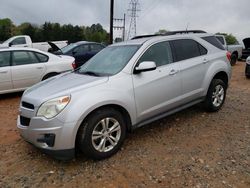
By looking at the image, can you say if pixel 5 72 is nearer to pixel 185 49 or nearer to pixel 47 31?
pixel 185 49

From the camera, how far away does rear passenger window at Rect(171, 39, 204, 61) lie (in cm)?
515

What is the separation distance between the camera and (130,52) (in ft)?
15.4

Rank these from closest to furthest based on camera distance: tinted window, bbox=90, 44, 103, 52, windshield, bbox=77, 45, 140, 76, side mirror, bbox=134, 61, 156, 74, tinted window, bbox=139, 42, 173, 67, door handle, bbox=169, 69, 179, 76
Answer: side mirror, bbox=134, 61, 156, 74
windshield, bbox=77, 45, 140, 76
tinted window, bbox=139, 42, 173, 67
door handle, bbox=169, 69, 179, 76
tinted window, bbox=90, 44, 103, 52

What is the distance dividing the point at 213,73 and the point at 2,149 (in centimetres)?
411

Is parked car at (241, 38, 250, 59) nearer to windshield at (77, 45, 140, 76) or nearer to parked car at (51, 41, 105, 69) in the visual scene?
parked car at (51, 41, 105, 69)

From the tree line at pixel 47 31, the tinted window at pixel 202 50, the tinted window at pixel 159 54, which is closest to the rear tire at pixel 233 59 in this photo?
the tinted window at pixel 202 50

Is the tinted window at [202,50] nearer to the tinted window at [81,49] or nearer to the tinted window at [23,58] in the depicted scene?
the tinted window at [23,58]

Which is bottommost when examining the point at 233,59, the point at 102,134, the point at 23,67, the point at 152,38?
the point at 102,134

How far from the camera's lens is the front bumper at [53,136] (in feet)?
11.8

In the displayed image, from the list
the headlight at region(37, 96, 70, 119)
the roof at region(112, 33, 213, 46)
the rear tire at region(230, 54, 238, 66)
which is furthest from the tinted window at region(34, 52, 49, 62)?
the rear tire at region(230, 54, 238, 66)

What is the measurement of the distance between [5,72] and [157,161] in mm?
5308

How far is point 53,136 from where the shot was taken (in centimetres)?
362

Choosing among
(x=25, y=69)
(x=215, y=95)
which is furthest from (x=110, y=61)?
(x=25, y=69)

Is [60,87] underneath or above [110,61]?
underneath
